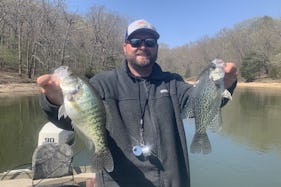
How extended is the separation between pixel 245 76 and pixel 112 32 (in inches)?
923

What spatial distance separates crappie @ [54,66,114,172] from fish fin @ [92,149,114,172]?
48 mm

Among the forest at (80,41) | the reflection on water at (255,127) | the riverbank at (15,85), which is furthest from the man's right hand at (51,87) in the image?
the riverbank at (15,85)

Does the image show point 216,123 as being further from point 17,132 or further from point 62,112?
point 17,132

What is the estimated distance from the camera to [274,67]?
60781 mm

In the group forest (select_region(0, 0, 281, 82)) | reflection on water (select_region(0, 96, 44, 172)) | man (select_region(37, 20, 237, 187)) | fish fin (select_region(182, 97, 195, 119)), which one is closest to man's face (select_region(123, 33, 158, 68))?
man (select_region(37, 20, 237, 187))

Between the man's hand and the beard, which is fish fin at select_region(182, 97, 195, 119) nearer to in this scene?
the man's hand

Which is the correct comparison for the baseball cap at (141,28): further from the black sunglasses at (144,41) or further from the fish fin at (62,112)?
the fish fin at (62,112)

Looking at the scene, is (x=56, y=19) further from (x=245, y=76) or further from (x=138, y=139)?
(x=138, y=139)

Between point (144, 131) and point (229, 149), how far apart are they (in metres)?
10.4

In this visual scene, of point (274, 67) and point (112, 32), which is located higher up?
point (112, 32)

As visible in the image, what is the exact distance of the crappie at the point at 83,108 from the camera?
258cm

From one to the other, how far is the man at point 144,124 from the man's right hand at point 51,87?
23 centimetres

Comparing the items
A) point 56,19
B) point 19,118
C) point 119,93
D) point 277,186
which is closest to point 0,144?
point 19,118

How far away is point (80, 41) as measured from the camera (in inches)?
2157
